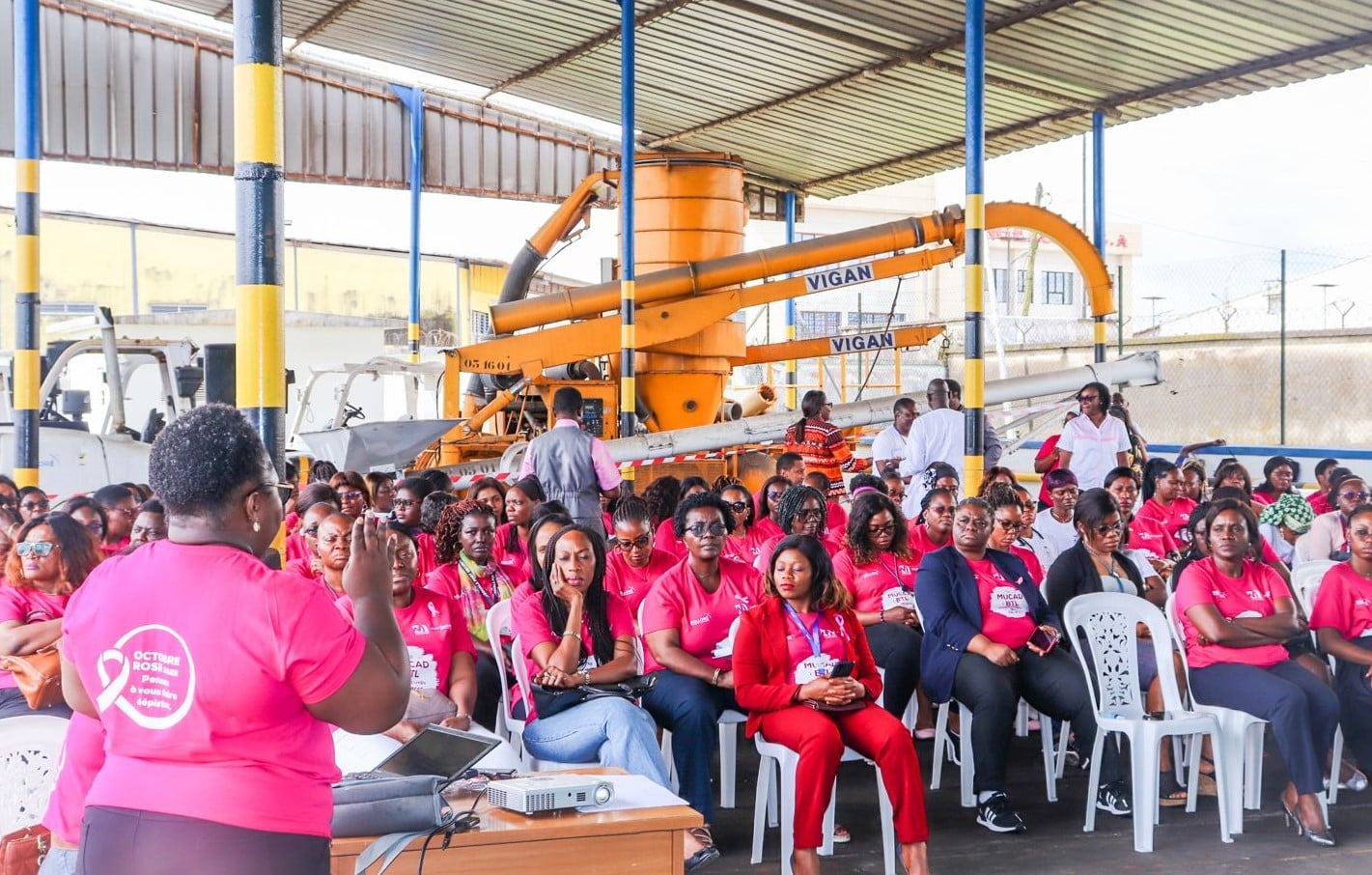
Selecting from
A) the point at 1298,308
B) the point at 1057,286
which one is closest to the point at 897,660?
the point at 1298,308

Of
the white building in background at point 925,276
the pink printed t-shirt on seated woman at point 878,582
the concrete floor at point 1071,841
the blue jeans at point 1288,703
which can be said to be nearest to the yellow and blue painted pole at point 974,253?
the pink printed t-shirt on seated woman at point 878,582

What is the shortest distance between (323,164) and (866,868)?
54.9 feet

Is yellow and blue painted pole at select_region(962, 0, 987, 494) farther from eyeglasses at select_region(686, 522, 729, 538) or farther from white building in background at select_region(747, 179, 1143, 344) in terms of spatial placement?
white building in background at select_region(747, 179, 1143, 344)

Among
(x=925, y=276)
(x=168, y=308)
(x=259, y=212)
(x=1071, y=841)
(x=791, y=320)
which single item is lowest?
(x=1071, y=841)

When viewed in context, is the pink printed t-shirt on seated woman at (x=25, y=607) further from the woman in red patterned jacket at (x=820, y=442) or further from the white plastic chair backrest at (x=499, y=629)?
the woman in red patterned jacket at (x=820, y=442)

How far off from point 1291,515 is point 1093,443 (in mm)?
2004

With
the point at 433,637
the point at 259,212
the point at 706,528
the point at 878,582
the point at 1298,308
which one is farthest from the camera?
the point at 1298,308

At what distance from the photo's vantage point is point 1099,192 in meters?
13.6

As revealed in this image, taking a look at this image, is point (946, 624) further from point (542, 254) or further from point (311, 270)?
point (311, 270)

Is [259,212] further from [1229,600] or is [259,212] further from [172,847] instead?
[1229,600]

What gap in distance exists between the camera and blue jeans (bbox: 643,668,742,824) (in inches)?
200

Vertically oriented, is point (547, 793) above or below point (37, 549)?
below

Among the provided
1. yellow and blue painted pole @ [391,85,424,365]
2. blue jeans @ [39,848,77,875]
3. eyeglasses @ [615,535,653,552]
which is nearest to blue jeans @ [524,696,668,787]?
eyeglasses @ [615,535,653,552]

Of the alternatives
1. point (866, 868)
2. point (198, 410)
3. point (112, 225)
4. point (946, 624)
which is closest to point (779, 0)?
point (946, 624)
